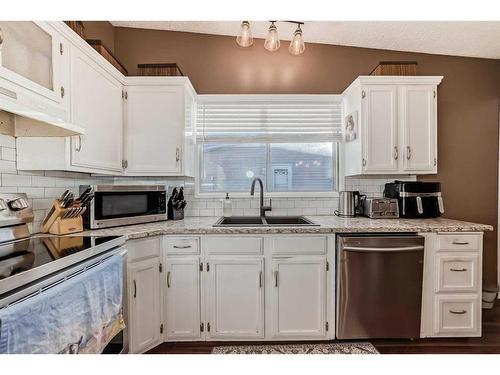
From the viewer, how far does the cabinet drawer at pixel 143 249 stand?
69.7 inches

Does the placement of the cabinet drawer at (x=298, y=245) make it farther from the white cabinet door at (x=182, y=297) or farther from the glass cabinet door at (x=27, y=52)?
the glass cabinet door at (x=27, y=52)

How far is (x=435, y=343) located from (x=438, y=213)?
42.2 inches

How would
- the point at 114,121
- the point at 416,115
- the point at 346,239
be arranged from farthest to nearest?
the point at 416,115 → the point at 114,121 → the point at 346,239

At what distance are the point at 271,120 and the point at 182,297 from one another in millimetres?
1847

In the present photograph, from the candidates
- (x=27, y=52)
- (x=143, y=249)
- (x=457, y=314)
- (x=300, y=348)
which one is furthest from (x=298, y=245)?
(x=27, y=52)

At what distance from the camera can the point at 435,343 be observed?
2.02 metres

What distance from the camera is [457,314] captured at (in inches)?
79.7

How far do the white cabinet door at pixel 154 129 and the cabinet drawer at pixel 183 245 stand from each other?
0.64m

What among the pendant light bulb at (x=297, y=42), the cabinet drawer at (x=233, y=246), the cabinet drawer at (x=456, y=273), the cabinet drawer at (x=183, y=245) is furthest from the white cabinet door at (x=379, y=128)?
the cabinet drawer at (x=183, y=245)

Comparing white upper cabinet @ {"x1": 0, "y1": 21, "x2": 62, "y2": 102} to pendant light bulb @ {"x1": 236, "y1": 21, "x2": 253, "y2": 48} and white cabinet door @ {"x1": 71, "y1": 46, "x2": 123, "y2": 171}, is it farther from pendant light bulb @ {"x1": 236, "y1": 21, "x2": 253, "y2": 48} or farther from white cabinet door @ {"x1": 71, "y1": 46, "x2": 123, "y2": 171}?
pendant light bulb @ {"x1": 236, "y1": 21, "x2": 253, "y2": 48}

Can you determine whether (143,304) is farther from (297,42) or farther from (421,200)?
(421,200)
